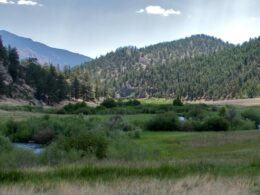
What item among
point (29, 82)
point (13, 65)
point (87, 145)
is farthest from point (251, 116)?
point (29, 82)

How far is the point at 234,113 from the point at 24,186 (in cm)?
6739

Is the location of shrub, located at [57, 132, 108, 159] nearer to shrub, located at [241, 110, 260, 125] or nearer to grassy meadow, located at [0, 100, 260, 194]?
grassy meadow, located at [0, 100, 260, 194]

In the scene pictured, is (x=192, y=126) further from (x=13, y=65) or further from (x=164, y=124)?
(x=13, y=65)

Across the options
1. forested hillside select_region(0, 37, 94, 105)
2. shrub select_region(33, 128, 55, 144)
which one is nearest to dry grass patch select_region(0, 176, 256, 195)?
shrub select_region(33, 128, 55, 144)

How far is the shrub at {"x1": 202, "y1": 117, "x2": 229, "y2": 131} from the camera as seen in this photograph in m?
71.2

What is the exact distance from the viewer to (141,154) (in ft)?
90.8

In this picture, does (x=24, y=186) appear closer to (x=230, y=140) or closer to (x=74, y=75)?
(x=230, y=140)

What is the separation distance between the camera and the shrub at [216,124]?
2803 inches

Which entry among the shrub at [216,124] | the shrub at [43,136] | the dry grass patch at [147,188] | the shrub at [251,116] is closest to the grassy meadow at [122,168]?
the dry grass patch at [147,188]

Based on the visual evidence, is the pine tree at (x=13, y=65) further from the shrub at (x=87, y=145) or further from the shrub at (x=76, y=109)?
the shrub at (x=87, y=145)

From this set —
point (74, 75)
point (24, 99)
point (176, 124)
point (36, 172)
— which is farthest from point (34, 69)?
point (36, 172)

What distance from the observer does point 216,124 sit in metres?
71.6

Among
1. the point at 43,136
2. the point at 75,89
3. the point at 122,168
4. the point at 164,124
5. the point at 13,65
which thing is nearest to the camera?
the point at 122,168

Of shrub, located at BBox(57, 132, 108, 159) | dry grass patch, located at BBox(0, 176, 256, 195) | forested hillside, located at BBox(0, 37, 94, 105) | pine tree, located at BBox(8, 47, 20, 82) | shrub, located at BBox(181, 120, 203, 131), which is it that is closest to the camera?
dry grass patch, located at BBox(0, 176, 256, 195)
